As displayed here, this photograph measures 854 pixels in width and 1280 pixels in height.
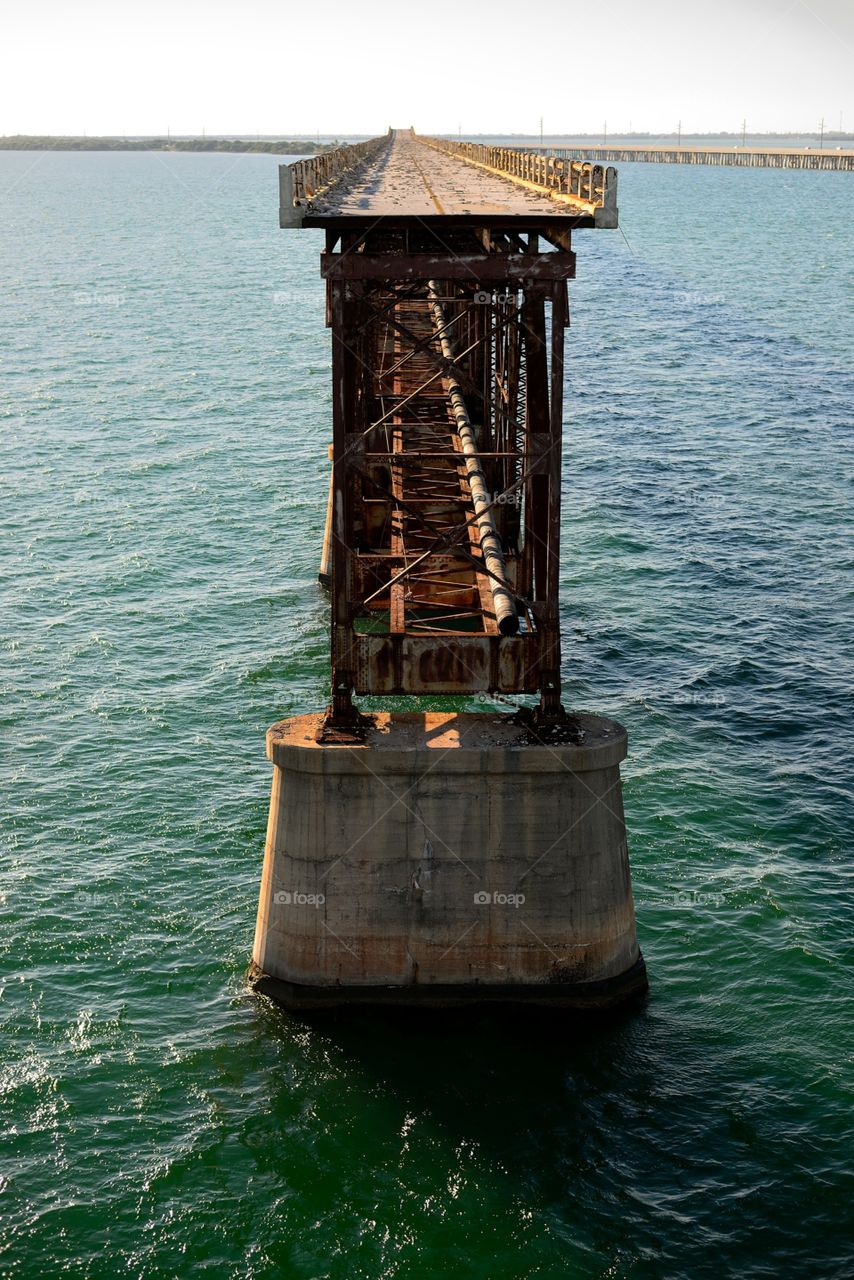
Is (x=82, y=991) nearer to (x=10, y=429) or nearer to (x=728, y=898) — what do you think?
(x=728, y=898)

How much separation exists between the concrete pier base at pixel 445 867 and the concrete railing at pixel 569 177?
24.9ft

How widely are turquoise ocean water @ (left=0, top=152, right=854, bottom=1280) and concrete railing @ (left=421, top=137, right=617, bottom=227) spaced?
11.5 m

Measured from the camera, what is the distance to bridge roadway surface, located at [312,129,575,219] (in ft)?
70.3

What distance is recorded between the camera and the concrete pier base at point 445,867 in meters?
20.3

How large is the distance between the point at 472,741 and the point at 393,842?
1.88 metres

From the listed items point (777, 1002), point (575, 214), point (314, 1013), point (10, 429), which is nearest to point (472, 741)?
point (314, 1013)

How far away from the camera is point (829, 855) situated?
2548cm
